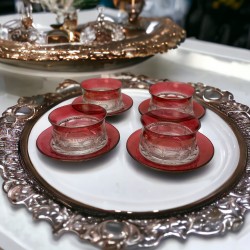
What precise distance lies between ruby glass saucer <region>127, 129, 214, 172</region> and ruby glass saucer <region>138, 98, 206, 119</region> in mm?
68

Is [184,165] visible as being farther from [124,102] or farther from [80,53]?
[80,53]

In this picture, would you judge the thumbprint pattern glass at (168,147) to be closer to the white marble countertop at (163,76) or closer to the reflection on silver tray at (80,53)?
the white marble countertop at (163,76)

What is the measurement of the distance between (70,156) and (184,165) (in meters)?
0.12

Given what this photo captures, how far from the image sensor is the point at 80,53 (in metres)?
0.63

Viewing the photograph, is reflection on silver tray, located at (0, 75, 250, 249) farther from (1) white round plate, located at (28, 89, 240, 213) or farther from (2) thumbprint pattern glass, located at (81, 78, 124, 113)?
(2) thumbprint pattern glass, located at (81, 78, 124, 113)

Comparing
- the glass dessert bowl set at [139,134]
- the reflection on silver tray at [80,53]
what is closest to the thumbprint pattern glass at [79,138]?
the glass dessert bowl set at [139,134]

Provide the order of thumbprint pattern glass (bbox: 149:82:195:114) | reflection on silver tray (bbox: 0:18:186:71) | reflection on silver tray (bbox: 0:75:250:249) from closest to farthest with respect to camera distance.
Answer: reflection on silver tray (bbox: 0:75:250:249)
thumbprint pattern glass (bbox: 149:82:195:114)
reflection on silver tray (bbox: 0:18:186:71)

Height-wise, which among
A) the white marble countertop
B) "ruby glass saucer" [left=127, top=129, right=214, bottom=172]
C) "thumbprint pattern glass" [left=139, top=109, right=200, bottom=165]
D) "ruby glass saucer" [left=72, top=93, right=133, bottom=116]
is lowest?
the white marble countertop

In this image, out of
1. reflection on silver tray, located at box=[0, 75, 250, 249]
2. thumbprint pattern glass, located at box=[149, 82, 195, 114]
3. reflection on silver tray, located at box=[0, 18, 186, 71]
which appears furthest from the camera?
reflection on silver tray, located at box=[0, 18, 186, 71]

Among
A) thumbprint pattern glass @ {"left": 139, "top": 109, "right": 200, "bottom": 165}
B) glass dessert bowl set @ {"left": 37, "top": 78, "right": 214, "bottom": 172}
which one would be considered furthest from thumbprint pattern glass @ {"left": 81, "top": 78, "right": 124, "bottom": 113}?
thumbprint pattern glass @ {"left": 139, "top": 109, "right": 200, "bottom": 165}

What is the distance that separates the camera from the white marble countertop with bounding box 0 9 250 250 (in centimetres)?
32

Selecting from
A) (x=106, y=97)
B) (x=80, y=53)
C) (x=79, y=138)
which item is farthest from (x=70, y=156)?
(x=80, y=53)

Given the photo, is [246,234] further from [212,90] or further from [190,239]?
[212,90]

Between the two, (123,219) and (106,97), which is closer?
(123,219)
